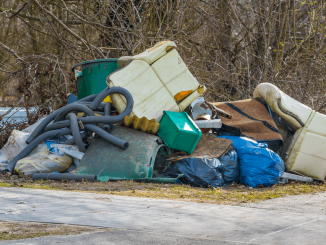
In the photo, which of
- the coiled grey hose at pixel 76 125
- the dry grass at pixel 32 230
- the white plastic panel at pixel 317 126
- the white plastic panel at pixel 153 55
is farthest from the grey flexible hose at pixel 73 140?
the white plastic panel at pixel 317 126

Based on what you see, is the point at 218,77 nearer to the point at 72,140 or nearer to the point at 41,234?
the point at 72,140

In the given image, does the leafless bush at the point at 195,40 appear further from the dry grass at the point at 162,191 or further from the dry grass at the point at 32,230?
the dry grass at the point at 32,230

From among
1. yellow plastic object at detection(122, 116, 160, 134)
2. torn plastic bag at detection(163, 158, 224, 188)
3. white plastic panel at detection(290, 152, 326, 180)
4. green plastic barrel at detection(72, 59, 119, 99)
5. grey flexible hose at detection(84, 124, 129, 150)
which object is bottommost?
white plastic panel at detection(290, 152, 326, 180)

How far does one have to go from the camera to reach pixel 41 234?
101 inches

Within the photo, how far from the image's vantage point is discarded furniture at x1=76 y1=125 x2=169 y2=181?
5.27 meters

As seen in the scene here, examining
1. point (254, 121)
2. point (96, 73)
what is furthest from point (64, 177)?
point (254, 121)

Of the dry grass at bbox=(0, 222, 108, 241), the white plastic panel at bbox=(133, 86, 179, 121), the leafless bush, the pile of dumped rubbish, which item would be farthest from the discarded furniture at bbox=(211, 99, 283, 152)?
the dry grass at bbox=(0, 222, 108, 241)

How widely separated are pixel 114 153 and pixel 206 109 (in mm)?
2095

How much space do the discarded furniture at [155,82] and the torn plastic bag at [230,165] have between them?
1099 mm

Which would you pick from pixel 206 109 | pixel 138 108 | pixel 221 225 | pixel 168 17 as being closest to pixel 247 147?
pixel 206 109

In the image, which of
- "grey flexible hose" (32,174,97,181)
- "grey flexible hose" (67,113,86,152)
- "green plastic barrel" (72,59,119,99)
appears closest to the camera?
"grey flexible hose" (32,174,97,181)

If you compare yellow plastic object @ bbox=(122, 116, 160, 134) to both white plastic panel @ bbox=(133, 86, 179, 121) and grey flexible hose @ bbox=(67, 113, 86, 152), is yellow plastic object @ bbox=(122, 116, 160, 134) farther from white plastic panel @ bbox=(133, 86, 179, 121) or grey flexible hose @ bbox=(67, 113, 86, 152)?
grey flexible hose @ bbox=(67, 113, 86, 152)

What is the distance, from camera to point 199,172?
18.0 feet

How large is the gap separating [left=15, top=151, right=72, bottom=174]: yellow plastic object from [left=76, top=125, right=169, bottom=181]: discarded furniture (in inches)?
11.1
